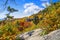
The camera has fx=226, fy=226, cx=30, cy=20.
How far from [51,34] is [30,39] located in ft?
4.48

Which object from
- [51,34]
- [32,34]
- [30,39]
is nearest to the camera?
[51,34]

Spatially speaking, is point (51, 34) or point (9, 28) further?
point (9, 28)

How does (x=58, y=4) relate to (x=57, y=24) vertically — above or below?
above

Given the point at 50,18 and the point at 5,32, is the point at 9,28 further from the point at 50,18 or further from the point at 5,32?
the point at 50,18

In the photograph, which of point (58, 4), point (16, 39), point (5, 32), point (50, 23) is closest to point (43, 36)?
point (50, 23)

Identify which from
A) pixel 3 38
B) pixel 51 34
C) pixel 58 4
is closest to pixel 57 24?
pixel 51 34

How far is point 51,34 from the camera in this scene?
11.3 meters

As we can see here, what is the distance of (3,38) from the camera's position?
1438cm

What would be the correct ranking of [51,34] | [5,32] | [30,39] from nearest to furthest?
[51,34]
[30,39]
[5,32]

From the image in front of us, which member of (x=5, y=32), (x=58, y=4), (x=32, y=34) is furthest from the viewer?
(x=5, y=32)

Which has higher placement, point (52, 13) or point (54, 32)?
point (52, 13)

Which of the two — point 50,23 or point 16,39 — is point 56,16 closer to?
point 50,23

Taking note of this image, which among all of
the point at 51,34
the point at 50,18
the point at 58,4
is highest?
the point at 58,4

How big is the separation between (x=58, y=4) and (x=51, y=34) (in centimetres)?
357
